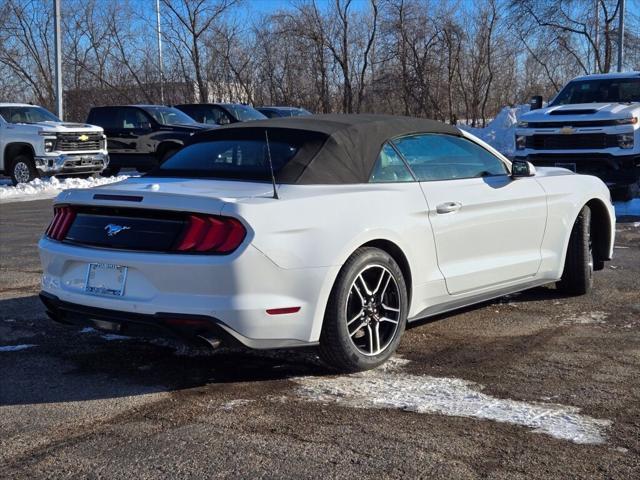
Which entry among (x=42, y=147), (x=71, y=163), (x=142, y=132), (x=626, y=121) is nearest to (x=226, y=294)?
(x=626, y=121)

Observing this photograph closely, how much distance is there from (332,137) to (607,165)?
826 centimetres

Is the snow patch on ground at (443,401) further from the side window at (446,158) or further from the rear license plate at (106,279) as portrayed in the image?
the side window at (446,158)

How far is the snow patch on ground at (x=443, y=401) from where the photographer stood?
397 centimetres

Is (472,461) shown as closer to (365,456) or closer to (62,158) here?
(365,456)

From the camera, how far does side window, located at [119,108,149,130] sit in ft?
67.8

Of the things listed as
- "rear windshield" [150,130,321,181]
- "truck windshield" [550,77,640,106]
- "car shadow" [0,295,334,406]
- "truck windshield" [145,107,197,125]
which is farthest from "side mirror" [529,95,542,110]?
"car shadow" [0,295,334,406]

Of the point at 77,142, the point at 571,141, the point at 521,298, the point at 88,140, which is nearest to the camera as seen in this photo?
the point at 521,298

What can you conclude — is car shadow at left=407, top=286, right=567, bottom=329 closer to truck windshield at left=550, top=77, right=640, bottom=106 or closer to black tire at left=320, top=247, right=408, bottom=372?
black tire at left=320, top=247, right=408, bottom=372

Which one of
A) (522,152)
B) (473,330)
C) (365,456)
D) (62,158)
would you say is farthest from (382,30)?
(365,456)

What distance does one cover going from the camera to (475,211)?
5.61 m

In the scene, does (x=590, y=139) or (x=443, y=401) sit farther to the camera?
(x=590, y=139)

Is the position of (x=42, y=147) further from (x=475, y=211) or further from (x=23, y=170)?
(x=475, y=211)

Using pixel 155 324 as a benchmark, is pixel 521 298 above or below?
below

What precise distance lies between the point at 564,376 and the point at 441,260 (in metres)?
1.06
